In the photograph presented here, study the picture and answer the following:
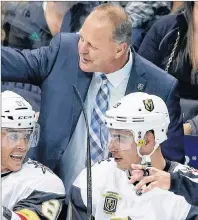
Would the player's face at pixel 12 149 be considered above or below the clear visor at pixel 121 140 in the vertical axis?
below

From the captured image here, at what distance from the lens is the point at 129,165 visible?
3.77 metres

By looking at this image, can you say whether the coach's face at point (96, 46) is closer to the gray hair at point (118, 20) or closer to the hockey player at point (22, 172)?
the gray hair at point (118, 20)

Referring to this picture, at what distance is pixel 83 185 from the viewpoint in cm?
380

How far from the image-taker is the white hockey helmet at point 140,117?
3752mm

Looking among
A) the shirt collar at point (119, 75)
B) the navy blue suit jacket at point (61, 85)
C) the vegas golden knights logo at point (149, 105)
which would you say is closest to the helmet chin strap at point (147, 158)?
the vegas golden knights logo at point (149, 105)

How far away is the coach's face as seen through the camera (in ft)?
13.1

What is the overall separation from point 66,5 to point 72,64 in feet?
2.15

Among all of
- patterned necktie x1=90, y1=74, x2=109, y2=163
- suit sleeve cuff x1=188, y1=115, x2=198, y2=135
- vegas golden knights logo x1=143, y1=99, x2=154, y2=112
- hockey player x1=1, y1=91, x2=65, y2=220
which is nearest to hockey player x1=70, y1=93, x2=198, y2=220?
vegas golden knights logo x1=143, y1=99, x2=154, y2=112

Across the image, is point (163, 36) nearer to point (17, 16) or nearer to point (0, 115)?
point (17, 16)

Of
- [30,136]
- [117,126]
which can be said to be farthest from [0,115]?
[117,126]

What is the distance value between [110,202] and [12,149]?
424 mm

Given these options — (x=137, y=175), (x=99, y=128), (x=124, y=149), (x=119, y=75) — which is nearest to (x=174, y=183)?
(x=137, y=175)

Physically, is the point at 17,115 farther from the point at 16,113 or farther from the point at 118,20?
the point at 118,20

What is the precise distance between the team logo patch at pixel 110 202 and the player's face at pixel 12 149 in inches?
14.4
